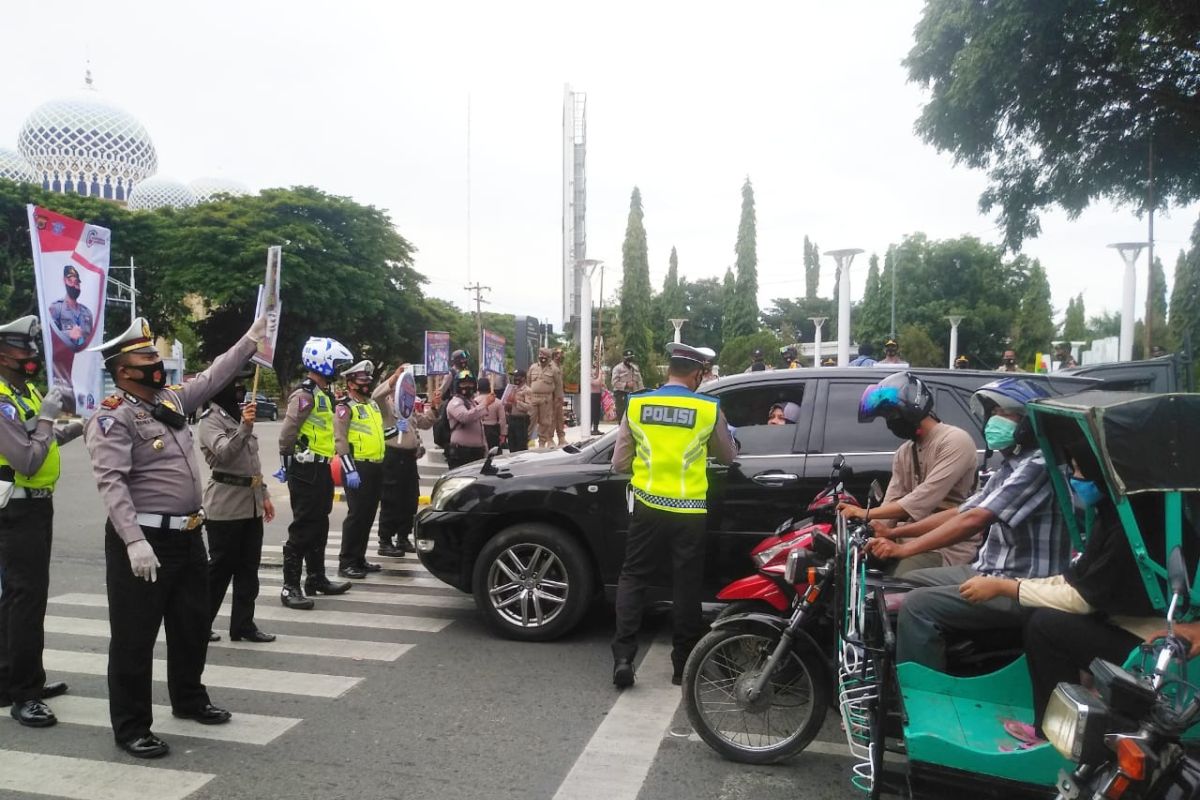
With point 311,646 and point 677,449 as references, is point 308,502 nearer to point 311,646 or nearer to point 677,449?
point 311,646

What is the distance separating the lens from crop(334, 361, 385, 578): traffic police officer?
7617mm

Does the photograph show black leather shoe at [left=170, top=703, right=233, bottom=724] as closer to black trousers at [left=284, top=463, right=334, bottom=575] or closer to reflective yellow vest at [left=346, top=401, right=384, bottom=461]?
black trousers at [left=284, top=463, right=334, bottom=575]

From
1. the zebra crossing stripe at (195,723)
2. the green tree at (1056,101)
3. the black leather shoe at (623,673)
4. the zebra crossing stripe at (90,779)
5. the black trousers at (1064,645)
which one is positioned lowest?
the zebra crossing stripe at (195,723)

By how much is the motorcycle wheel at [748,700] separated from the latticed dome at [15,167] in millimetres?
72760

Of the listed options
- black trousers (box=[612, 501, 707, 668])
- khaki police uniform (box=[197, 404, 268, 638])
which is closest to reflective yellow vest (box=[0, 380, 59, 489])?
khaki police uniform (box=[197, 404, 268, 638])

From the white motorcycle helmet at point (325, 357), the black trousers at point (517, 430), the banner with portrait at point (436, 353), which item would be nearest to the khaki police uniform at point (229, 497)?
the white motorcycle helmet at point (325, 357)

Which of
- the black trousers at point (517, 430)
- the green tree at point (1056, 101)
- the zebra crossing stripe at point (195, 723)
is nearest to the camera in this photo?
the zebra crossing stripe at point (195, 723)

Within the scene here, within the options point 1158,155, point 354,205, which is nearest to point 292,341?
point 354,205

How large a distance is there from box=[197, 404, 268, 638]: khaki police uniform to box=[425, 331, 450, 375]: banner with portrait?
15822 millimetres

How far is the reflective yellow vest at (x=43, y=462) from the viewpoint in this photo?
180 inches

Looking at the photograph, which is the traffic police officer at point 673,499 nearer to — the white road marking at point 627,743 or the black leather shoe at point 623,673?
the black leather shoe at point 623,673

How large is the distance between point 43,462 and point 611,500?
129 inches

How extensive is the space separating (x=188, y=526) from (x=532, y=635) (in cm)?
250

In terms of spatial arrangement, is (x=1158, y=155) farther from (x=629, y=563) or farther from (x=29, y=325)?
(x=29, y=325)
